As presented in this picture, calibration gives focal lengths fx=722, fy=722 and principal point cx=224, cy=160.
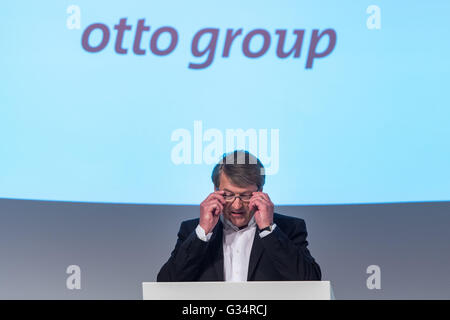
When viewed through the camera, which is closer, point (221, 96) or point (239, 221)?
point (239, 221)

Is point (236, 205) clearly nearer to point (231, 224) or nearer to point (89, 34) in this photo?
point (231, 224)

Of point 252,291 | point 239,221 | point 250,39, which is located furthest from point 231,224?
point 250,39

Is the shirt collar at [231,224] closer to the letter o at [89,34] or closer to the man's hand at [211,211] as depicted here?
the man's hand at [211,211]

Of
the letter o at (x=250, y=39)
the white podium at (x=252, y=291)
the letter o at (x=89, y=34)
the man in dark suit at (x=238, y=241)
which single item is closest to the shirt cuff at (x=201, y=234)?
the man in dark suit at (x=238, y=241)

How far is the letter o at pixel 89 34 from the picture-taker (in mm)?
3025

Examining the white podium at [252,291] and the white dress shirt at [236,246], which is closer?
the white podium at [252,291]

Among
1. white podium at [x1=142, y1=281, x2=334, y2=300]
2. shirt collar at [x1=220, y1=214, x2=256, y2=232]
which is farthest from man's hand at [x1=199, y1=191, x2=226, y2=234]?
white podium at [x1=142, y1=281, x2=334, y2=300]

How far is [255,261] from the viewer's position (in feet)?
7.02

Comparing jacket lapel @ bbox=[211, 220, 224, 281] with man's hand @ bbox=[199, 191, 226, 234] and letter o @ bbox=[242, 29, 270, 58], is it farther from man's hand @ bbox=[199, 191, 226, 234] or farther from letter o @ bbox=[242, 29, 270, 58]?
letter o @ bbox=[242, 29, 270, 58]

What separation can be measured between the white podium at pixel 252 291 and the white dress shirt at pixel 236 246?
584 mm

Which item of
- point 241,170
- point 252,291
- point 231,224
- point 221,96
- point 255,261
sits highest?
point 221,96

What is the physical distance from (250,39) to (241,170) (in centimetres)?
97

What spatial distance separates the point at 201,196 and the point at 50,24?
3.17 feet

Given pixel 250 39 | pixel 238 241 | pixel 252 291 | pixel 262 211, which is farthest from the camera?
pixel 250 39
